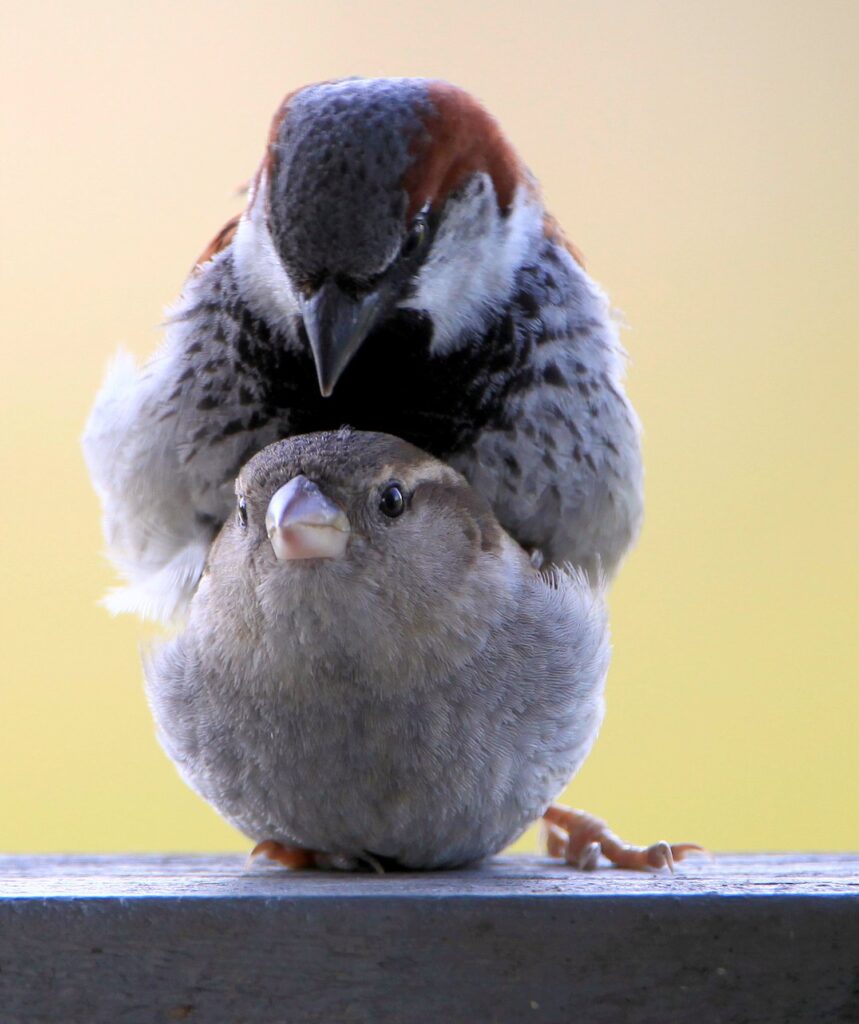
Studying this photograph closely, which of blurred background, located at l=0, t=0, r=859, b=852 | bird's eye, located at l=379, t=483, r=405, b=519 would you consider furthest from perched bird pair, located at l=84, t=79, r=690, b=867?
blurred background, located at l=0, t=0, r=859, b=852

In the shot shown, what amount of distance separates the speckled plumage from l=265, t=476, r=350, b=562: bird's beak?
3 centimetres

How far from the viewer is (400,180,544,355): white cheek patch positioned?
1.82 meters

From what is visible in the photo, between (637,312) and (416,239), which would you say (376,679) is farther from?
(637,312)

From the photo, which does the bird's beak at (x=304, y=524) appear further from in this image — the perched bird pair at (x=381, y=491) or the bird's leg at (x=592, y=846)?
the bird's leg at (x=592, y=846)

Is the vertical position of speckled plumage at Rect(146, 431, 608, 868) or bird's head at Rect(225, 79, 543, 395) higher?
bird's head at Rect(225, 79, 543, 395)

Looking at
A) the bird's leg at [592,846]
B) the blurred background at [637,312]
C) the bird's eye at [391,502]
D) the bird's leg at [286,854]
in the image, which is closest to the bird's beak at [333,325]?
the bird's eye at [391,502]

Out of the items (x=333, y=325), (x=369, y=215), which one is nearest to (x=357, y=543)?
(x=333, y=325)

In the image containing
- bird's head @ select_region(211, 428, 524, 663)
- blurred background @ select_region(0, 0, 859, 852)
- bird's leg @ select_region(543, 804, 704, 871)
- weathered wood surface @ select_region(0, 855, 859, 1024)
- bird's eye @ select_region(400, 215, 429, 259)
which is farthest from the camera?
blurred background @ select_region(0, 0, 859, 852)

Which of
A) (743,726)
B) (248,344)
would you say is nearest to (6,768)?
(743,726)

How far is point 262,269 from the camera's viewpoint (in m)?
1.88

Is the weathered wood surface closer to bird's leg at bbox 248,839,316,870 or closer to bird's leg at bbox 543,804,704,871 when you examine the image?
bird's leg at bbox 248,839,316,870

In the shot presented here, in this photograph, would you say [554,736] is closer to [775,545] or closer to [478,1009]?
[478,1009]

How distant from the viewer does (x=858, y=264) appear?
375 centimetres

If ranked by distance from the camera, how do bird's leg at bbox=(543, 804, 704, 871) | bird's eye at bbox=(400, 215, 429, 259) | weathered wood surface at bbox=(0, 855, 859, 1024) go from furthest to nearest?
bird's leg at bbox=(543, 804, 704, 871), bird's eye at bbox=(400, 215, 429, 259), weathered wood surface at bbox=(0, 855, 859, 1024)
